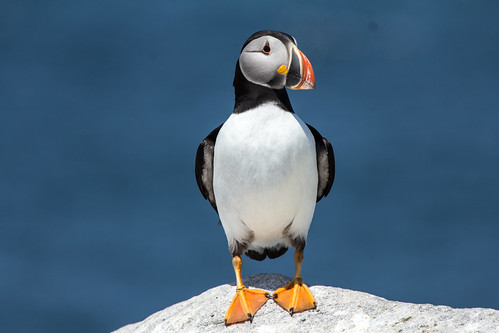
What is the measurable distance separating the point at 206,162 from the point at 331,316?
1.79 meters

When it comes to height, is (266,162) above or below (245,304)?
above

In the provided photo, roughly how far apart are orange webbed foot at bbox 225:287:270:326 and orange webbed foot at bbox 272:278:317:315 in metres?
0.13

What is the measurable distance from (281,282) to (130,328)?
1.88m

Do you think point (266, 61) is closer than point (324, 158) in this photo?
Yes

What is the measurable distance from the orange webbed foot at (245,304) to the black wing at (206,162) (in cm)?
102

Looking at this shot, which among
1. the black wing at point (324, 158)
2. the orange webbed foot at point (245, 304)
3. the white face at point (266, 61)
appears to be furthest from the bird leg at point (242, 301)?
the white face at point (266, 61)

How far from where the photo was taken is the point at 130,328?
8492 millimetres

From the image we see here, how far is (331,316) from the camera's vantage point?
6.96 metres

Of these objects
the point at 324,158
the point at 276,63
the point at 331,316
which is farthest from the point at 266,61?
the point at 331,316

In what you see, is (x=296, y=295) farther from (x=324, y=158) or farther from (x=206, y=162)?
(x=206, y=162)

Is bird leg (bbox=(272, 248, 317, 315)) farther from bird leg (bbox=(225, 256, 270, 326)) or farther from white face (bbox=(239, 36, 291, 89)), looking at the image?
white face (bbox=(239, 36, 291, 89))

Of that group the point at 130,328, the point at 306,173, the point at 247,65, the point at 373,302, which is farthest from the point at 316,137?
the point at 130,328

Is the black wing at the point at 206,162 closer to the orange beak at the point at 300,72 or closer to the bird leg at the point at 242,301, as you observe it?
the bird leg at the point at 242,301

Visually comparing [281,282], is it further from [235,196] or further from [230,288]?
[235,196]
